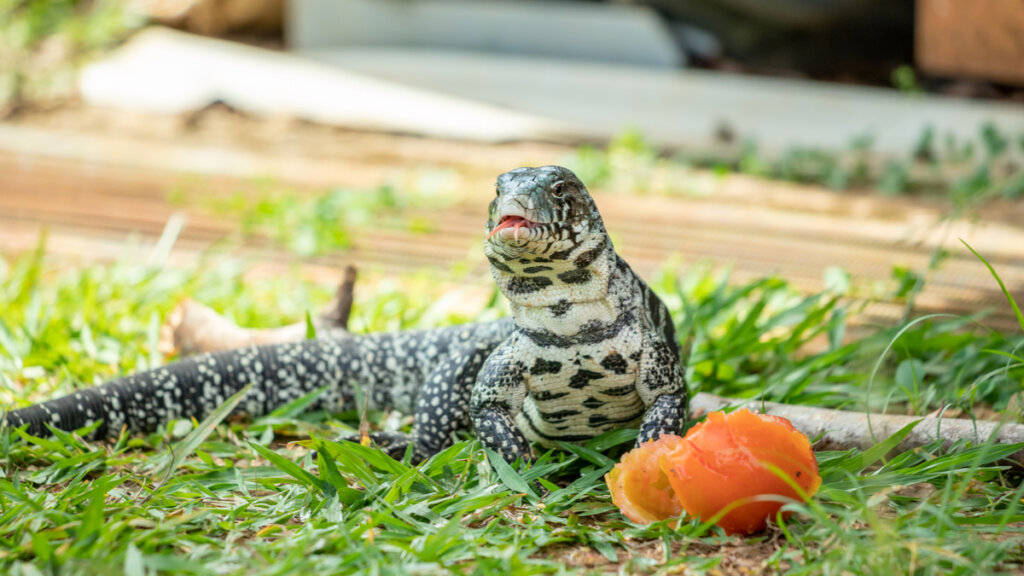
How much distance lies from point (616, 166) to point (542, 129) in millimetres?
1332

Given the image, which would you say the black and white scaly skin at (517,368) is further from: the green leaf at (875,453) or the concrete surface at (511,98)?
the concrete surface at (511,98)

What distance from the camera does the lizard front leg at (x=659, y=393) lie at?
2.93 m

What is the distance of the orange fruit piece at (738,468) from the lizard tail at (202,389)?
1665 mm

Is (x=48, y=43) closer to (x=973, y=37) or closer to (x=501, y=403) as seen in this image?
(x=973, y=37)

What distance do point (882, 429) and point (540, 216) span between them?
128 cm

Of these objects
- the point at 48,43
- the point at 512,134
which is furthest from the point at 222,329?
the point at 48,43

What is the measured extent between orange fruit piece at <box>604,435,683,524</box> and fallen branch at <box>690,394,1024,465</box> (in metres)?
0.60

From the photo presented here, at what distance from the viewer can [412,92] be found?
32.4 ft

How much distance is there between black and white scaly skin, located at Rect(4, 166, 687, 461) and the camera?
2779 mm

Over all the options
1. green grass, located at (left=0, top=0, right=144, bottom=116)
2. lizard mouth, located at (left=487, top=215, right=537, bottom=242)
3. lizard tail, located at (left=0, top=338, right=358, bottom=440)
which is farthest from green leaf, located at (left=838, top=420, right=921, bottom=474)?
green grass, located at (left=0, top=0, right=144, bottom=116)

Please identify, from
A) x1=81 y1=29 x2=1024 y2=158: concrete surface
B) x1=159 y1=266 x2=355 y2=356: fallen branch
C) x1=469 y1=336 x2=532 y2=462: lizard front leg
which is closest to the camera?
x1=469 y1=336 x2=532 y2=462: lizard front leg

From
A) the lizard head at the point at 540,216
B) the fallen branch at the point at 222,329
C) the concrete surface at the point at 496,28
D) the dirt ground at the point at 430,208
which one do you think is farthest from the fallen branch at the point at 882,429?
the concrete surface at the point at 496,28

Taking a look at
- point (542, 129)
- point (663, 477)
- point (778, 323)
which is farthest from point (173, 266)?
point (542, 129)

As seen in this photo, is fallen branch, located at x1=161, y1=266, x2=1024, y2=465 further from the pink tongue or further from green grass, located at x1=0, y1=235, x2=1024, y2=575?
the pink tongue
